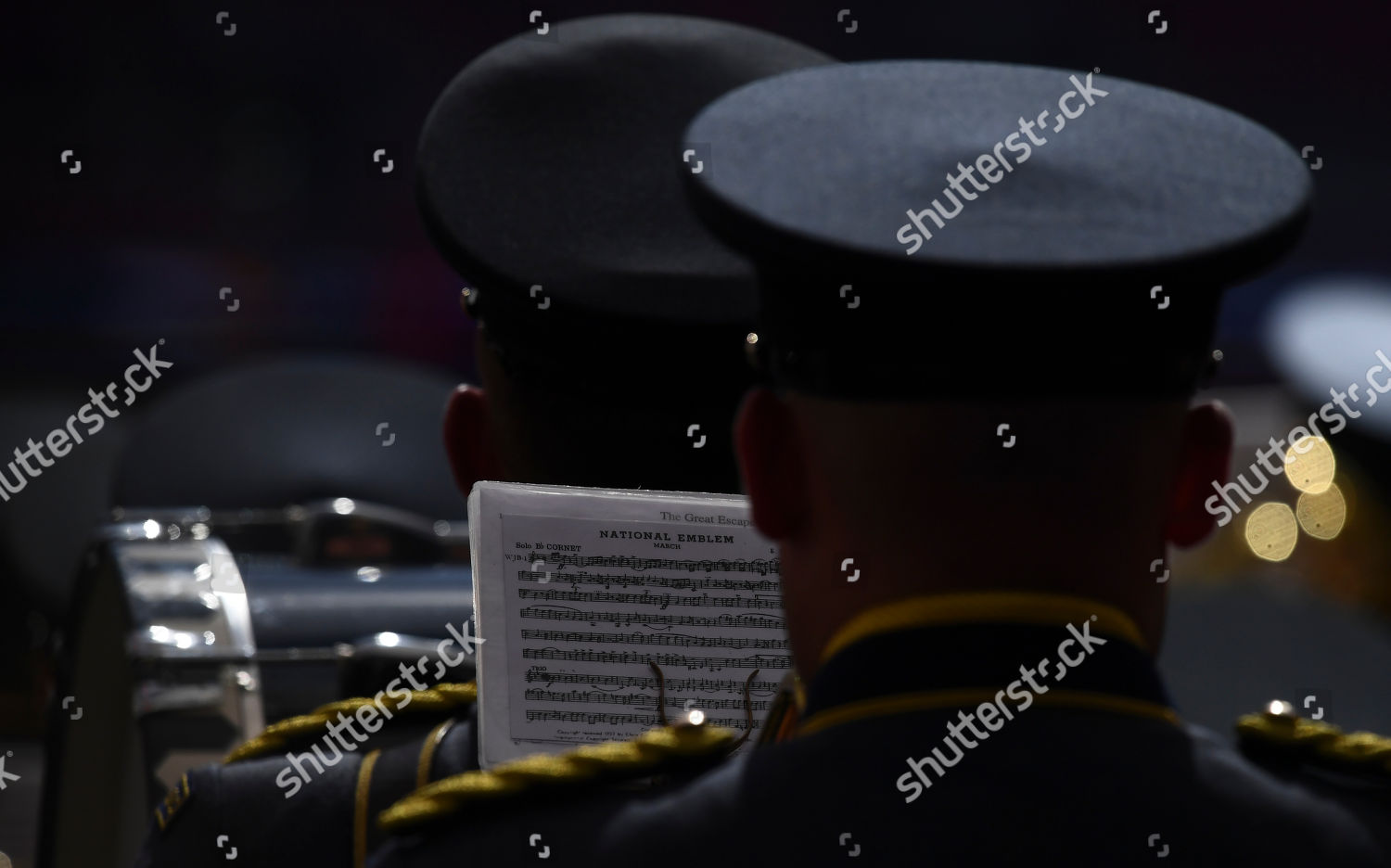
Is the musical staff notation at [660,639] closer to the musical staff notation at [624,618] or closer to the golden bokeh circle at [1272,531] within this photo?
the musical staff notation at [624,618]

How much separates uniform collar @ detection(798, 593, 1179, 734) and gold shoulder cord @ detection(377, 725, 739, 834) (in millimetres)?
101

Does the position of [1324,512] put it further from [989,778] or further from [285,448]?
[989,778]

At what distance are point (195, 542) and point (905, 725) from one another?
5.88 feet

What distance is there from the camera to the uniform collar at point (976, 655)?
3.04 feet

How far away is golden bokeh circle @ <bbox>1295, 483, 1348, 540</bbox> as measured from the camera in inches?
228

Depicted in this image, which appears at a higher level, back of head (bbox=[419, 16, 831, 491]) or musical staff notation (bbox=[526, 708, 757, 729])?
back of head (bbox=[419, 16, 831, 491])

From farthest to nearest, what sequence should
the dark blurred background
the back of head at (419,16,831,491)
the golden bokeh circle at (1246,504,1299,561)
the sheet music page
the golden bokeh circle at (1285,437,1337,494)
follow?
the dark blurred background, the golden bokeh circle at (1246,504,1299,561), the golden bokeh circle at (1285,437,1337,494), the back of head at (419,16,831,491), the sheet music page

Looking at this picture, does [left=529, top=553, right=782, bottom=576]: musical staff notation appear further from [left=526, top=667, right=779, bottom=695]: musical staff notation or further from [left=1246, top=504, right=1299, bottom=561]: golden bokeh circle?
[left=1246, top=504, right=1299, bottom=561]: golden bokeh circle

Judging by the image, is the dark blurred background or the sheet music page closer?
the sheet music page

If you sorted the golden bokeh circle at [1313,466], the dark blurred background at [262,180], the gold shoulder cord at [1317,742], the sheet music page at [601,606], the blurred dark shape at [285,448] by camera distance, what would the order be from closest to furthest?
the gold shoulder cord at [1317,742]
the sheet music page at [601,606]
the blurred dark shape at [285,448]
the golden bokeh circle at [1313,466]
the dark blurred background at [262,180]

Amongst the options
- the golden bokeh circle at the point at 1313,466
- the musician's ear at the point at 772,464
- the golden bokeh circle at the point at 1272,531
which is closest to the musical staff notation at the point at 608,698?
the musician's ear at the point at 772,464

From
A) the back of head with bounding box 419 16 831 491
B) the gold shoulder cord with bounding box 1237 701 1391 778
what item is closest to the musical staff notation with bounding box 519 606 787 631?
the back of head with bounding box 419 16 831 491

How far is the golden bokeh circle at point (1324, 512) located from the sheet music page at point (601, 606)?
16.4ft

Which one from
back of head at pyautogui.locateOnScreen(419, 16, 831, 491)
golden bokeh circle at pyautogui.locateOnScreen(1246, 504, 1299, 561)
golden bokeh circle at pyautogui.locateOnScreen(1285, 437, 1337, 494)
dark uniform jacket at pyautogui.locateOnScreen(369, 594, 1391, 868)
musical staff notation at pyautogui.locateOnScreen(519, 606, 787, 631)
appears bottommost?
golden bokeh circle at pyautogui.locateOnScreen(1246, 504, 1299, 561)
